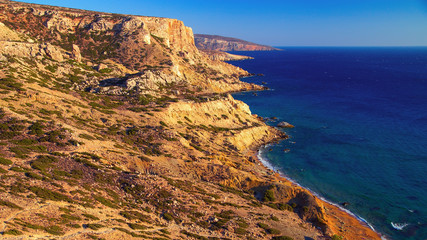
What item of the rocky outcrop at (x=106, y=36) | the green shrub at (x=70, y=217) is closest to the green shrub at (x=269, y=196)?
the green shrub at (x=70, y=217)

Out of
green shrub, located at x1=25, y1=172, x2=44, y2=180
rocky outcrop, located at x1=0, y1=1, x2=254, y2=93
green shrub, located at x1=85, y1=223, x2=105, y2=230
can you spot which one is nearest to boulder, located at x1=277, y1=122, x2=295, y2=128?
rocky outcrop, located at x1=0, y1=1, x2=254, y2=93

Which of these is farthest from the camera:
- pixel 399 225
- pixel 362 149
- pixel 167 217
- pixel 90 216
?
Result: pixel 362 149

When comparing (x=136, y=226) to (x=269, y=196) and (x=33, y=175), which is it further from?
(x=269, y=196)

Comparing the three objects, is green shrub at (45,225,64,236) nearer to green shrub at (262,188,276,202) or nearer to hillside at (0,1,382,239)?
hillside at (0,1,382,239)

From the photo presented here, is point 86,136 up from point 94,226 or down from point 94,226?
up

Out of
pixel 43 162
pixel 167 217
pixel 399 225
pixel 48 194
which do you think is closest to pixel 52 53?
pixel 43 162

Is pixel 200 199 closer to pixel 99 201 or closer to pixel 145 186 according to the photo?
pixel 145 186

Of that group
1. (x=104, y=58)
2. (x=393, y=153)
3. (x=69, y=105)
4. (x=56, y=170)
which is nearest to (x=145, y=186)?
(x=56, y=170)

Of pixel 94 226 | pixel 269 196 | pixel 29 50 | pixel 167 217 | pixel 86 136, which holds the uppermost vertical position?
pixel 29 50

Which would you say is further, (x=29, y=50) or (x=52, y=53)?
(x=52, y=53)
